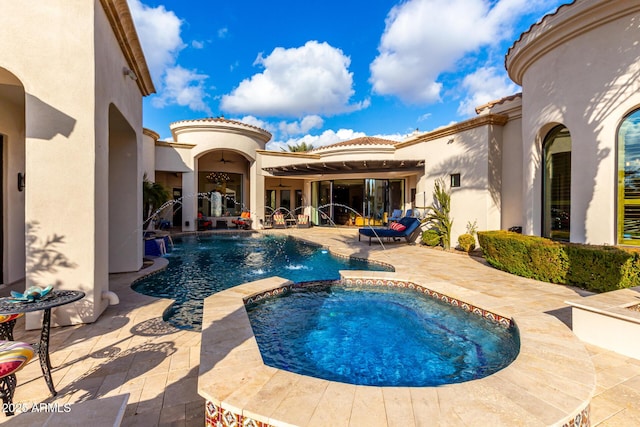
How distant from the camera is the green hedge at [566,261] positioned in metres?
5.34

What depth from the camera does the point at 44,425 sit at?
1.68m

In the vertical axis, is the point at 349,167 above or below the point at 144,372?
above

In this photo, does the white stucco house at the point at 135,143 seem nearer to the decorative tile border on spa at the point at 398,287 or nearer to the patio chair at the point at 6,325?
the patio chair at the point at 6,325

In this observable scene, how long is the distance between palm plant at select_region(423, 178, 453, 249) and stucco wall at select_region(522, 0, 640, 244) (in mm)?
4529

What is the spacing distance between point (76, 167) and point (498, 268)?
30.4 ft

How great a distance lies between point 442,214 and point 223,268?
808cm

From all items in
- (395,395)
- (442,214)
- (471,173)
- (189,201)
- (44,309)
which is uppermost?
(471,173)

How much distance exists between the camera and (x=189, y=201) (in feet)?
55.2

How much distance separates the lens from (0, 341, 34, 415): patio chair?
2.15 metres

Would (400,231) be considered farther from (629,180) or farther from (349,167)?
(629,180)

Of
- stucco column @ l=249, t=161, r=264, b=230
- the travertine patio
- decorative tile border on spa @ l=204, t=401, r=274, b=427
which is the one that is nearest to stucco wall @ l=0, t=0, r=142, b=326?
the travertine patio

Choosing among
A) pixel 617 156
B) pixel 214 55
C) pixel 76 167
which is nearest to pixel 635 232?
pixel 617 156

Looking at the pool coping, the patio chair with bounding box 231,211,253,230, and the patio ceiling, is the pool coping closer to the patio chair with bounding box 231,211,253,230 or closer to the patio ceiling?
the patio ceiling

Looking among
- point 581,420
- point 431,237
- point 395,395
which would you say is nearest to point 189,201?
point 431,237
